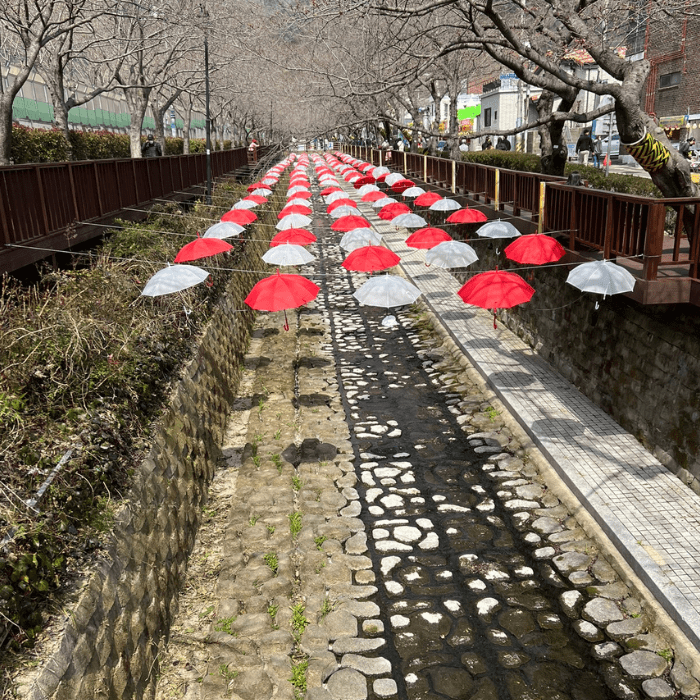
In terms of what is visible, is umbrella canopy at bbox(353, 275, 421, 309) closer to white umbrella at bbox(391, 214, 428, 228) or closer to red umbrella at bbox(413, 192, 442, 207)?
white umbrella at bbox(391, 214, 428, 228)

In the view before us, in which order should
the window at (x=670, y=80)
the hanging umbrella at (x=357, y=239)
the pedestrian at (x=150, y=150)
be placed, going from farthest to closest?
the window at (x=670, y=80) → the pedestrian at (x=150, y=150) → the hanging umbrella at (x=357, y=239)

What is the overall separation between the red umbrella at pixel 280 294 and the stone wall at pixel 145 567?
122 cm

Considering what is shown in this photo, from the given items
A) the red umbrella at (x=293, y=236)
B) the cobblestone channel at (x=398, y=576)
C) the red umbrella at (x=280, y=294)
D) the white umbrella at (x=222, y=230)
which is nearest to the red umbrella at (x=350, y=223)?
the red umbrella at (x=293, y=236)

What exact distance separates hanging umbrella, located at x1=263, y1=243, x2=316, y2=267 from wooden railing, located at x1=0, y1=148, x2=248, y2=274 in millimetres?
3912

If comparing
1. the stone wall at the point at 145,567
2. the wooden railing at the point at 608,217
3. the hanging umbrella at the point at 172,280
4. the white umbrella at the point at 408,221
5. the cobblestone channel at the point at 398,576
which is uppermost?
the wooden railing at the point at 608,217

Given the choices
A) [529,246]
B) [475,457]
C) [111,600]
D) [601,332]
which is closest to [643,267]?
[601,332]

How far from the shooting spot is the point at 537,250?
40.3 ft

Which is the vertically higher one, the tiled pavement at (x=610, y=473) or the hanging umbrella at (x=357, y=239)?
the hanging umbrella at (x=357, y=239)

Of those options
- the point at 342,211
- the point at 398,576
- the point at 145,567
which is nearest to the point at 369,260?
the point at 398,576

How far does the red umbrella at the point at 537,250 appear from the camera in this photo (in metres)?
12.2

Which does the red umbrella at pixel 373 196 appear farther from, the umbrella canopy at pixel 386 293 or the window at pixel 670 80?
the window at pixel 670 80

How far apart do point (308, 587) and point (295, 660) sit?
45.4 inches

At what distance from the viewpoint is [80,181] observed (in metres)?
Answer: 14.6

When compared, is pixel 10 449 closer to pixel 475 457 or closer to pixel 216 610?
pixel 216 610
